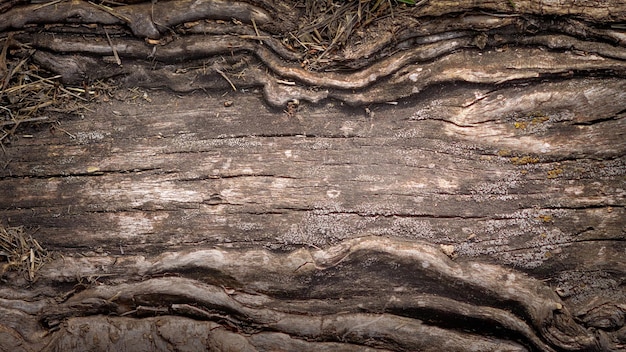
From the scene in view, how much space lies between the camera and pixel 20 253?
2.37m

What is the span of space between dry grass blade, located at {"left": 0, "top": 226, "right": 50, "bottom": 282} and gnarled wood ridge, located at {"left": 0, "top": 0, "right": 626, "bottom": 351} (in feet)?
0.04

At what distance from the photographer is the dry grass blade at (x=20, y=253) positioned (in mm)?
2346

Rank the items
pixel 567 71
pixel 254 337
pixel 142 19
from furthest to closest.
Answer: pixel 142 19
pixel 567 71
pixel 254 337

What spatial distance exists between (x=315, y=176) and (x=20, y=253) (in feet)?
4.92

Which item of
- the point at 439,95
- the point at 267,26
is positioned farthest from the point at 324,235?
the point at 267,26

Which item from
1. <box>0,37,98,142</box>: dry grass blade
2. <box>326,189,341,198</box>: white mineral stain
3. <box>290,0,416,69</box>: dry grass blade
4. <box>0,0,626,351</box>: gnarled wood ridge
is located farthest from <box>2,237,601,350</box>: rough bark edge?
<box>290,0,416,69</box>: dry grass blade

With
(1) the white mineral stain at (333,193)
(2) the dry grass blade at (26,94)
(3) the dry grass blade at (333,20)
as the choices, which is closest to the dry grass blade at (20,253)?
(2) the dry grass blade at (26,94)

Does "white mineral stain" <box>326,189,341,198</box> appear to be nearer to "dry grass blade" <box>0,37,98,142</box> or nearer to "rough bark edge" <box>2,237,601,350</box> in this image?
"rough bark edge" <box>2,237,601,350</box>

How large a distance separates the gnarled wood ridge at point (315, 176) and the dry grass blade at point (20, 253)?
12mm

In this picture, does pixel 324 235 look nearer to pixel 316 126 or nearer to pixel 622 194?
pixel 316 126

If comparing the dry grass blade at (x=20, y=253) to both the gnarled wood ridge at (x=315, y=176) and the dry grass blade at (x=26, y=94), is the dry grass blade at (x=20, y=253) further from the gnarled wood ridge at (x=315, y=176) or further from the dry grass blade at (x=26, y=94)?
the dry grass blade at (x=26, y=94)

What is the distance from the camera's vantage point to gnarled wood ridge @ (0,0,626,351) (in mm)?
2217

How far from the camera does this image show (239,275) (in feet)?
7.47

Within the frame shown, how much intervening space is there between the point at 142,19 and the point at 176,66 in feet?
0.93
